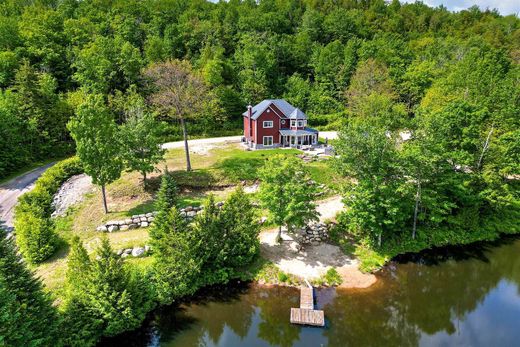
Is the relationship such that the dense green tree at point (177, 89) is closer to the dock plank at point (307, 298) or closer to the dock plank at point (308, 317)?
the dock plank at point (307, 298)

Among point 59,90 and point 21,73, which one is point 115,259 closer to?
point 21,73

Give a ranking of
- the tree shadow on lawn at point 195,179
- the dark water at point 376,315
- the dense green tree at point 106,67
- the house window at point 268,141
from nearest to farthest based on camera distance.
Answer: the dark water at point 376,315
the tree shadow on lawn at point 195,179
the house window at point 268,141
the dense green tree at point 106,67

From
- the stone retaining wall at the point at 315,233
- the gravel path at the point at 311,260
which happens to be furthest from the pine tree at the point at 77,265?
the stone retaining wall at the point at 315,233

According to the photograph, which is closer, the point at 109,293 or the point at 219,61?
the point at 109,293

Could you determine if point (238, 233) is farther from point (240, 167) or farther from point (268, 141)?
point (268, 141)

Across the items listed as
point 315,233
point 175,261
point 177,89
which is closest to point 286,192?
point 315,233

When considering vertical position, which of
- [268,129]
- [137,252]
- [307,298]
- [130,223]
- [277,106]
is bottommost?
[307,298]

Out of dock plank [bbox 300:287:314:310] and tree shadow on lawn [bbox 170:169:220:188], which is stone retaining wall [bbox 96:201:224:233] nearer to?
tree shadow on lawn [bbox 170:169:220:188]

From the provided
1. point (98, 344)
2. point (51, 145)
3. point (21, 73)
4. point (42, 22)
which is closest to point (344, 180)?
point (98, 344)
